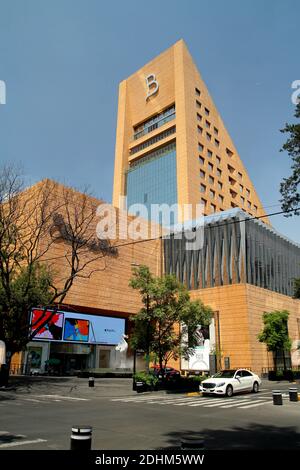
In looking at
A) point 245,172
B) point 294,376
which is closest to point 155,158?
point 245,172

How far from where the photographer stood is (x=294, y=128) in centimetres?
1585

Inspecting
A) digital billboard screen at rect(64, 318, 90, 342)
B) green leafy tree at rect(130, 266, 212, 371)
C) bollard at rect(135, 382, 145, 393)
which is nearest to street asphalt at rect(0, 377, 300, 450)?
bollard at rect(135, 382, 145, 393)

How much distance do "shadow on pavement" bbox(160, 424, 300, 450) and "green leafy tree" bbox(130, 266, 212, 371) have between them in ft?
51.3

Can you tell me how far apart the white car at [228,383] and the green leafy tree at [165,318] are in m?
4.45

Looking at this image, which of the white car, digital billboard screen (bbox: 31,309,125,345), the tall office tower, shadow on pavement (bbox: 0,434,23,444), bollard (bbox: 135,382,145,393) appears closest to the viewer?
shadow on pavement (bbox: 0,434,23,444)

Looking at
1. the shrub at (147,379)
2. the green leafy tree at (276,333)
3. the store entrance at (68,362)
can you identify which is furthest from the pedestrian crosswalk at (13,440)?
the green leafy tree at (276,333)

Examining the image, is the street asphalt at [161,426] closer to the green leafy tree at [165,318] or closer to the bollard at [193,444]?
the bollard at [193,444]

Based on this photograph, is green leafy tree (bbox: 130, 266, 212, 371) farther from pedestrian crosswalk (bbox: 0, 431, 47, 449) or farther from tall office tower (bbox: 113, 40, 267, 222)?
tall office tower (bbox: 113, 40, 267, 222)

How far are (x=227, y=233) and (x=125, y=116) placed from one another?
52.2 metres

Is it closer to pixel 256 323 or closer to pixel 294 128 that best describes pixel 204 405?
pixel 294 128

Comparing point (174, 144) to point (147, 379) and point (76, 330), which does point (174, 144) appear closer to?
point (76, 330)

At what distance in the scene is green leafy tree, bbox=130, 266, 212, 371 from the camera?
90.9 ft

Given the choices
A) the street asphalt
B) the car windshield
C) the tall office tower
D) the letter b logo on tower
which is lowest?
the street asphalt

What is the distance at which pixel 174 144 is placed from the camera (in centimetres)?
8019
